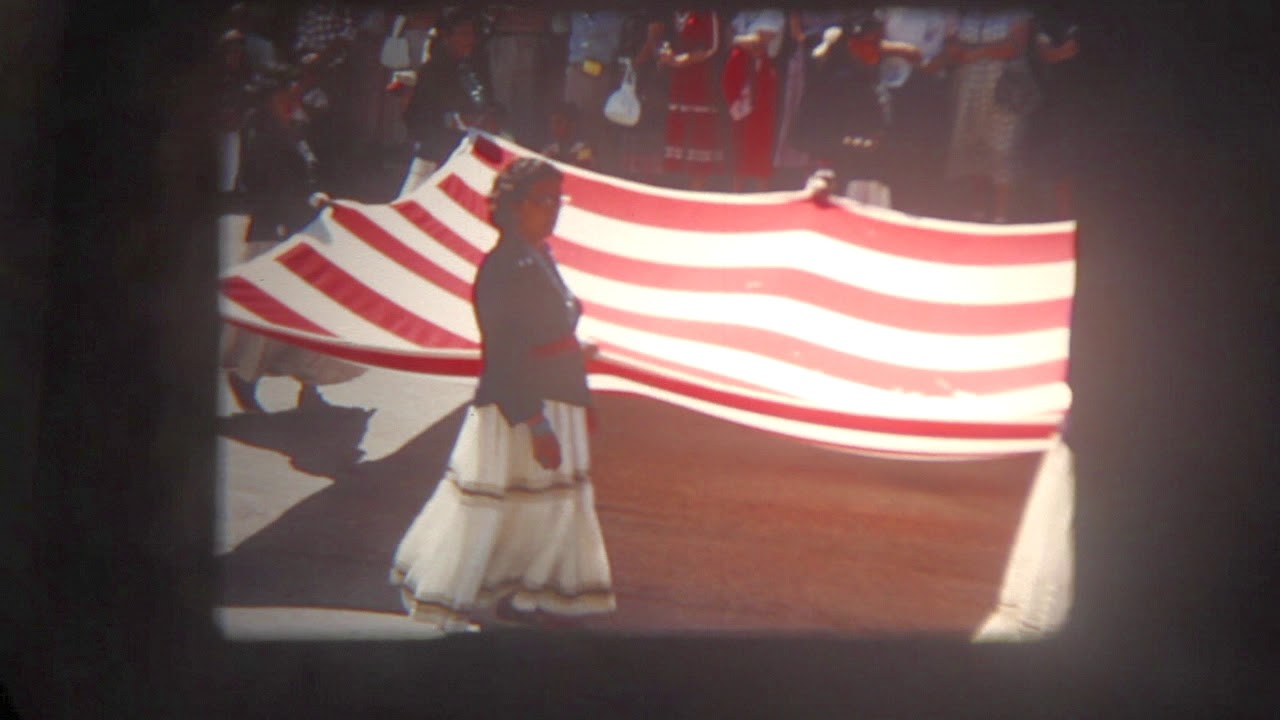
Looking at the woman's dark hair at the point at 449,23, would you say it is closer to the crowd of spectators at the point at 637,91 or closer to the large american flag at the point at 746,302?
the crowd of spectators at the point at 637,91

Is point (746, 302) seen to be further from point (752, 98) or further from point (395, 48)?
point (395, 48)

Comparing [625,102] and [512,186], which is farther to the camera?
[625,102]

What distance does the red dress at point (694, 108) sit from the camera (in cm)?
246

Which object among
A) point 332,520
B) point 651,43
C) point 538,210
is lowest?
point 332,520

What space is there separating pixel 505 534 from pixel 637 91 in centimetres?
98

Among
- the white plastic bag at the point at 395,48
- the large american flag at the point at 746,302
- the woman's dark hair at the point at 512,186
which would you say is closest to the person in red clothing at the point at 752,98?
the large american flag at the point at 746,302

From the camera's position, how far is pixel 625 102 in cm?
246

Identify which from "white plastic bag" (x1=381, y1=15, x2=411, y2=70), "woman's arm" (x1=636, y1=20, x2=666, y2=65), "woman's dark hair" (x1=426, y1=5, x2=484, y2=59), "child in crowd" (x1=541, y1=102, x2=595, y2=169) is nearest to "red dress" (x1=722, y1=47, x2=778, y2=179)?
"woman's arm" (x1=636, y1=20, x2=666, y2=65)

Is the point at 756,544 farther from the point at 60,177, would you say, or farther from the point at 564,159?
the point at 60,177

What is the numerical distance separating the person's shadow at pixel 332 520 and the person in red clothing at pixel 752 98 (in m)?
0.91

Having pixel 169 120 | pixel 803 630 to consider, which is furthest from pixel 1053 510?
pixel 169 120

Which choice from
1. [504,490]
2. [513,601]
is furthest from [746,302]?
[513,601]

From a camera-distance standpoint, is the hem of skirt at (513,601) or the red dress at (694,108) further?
the red dress at (694,108)

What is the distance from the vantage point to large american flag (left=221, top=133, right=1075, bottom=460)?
A: 7.73 feet
